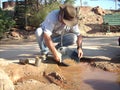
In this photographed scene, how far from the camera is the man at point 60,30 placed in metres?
5.73

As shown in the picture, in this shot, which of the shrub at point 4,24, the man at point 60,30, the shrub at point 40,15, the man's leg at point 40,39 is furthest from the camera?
the shrub at point 40,15

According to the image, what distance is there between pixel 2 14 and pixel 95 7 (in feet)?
22.9

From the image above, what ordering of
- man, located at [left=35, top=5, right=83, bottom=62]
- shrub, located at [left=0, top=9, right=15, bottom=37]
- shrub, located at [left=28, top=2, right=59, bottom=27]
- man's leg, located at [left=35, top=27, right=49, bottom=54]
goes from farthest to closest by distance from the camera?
shrub, located at [left=28, top=2, right=59, bottom=27] < shrub, located at [left=0, top=9, right=15, bottom=37] < man's leg, located at [left=35, top=27, right=49, bottom=54] < man, located at [left=35, top=5, right=83, bottom=62]

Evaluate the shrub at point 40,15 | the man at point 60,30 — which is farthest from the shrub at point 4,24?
the man at point 60,30

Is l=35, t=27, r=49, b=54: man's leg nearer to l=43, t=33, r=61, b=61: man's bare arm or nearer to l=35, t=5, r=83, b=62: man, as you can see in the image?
l=35, t=5, r=83, b=62: man

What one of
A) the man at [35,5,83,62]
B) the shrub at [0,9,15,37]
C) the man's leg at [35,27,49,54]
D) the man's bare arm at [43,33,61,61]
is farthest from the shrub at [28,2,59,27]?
the man's bare arm at [43,33,61,61]

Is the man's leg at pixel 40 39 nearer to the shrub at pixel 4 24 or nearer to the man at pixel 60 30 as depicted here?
the man at pixel 60 30

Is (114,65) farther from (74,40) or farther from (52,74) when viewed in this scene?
(52,74)

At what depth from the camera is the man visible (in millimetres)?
5730

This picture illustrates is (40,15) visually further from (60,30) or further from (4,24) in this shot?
(60,30)

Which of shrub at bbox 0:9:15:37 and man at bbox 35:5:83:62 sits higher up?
man at bbox 35:5:83:62

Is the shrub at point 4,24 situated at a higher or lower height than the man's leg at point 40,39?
lower

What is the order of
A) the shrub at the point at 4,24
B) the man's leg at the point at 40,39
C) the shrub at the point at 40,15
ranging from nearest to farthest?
the man's leg at the point at 40,39 → the shrub at the point at 4,24 → the shrub at the point at 40,15

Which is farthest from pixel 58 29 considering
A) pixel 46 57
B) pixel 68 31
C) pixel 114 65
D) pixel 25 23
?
pixel 25 23
